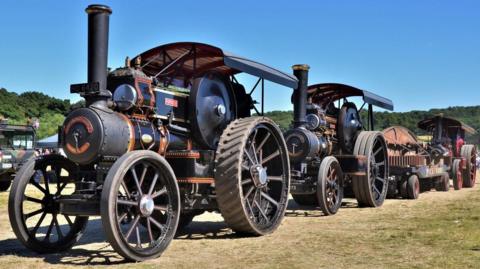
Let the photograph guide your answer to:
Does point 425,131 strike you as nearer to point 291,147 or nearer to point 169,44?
point 291,147

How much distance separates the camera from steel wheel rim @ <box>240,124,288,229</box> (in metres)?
7.37

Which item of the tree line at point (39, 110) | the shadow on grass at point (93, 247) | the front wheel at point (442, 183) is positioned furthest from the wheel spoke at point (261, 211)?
the tree line at point (39, 110)

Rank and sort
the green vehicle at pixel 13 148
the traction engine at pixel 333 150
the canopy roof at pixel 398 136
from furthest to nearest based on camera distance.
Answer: the green vehicle at pixel 13 148
the canopy roof at pixel 398 136
the traction engine at pixel 333 150

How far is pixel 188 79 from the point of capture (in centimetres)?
855

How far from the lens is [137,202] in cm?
570

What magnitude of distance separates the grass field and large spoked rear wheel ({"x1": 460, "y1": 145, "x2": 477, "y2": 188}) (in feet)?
34.7

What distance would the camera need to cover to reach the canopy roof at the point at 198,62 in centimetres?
744

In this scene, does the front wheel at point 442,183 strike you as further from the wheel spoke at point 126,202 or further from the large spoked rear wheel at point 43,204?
the wheel spoke at point 126,202

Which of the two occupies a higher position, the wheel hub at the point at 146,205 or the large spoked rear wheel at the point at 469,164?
the large spoked rear wheel at the point at 469,164

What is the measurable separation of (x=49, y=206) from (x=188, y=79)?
10.00 ft

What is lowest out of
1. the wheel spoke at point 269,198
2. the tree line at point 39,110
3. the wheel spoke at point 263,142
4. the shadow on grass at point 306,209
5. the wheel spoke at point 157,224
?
the shadow on grass at point 306,209

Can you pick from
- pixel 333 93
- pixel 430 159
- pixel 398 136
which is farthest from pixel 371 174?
pixel 430 159

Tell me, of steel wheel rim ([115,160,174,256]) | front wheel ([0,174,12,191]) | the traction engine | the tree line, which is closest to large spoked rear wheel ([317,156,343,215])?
the traction engine

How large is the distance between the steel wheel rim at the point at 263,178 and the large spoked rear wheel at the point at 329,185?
1.80 metres
